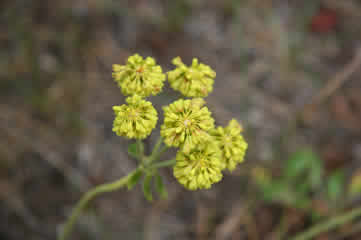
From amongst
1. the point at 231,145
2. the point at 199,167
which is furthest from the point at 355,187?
the point at 199,167

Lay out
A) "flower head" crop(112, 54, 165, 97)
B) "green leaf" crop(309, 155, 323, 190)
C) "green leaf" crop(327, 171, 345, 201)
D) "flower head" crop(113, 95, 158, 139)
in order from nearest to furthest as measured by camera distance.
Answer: "flower head" crop(113, 95, 158, 139), "flower head" crop(112, 54, 165, 97), "green leaf" crop(327, 171, 345, 201), "green leaf" crop(309, 155, 323, 190)

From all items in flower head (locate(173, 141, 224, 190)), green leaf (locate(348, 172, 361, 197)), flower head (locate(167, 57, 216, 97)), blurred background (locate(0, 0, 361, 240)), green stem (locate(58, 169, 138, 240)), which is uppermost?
blurred background (locate(0, 0, 361, 240))

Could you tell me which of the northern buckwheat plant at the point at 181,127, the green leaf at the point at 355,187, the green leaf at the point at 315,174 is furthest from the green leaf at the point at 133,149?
the green leaf at the point at 355,187

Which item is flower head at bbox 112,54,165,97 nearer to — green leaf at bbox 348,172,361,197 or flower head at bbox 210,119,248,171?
flower head at bbox 210,119,248,171

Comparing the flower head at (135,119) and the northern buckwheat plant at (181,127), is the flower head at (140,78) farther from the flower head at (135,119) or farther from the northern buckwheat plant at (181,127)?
the flower head at (135,119)

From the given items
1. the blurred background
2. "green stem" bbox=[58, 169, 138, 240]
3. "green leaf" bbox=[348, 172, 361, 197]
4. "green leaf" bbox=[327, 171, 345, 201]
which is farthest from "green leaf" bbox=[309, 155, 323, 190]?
"green stem" bbox=[58, 169, 138, 240]

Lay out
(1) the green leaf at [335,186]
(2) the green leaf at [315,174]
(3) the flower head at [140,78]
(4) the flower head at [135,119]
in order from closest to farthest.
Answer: (4) the flower head at [135,119], (3) the flower head at [140,78], (1) the green leaf at [335,186], (2) the green leaf at [315,174]

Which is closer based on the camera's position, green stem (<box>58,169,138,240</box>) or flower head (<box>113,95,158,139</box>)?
flower head (<box>113,95,158,139</box>)

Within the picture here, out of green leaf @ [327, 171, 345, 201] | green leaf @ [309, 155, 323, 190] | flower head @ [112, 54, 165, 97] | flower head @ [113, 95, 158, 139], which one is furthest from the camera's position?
green leaf @ [309, 155, 323, 190]
